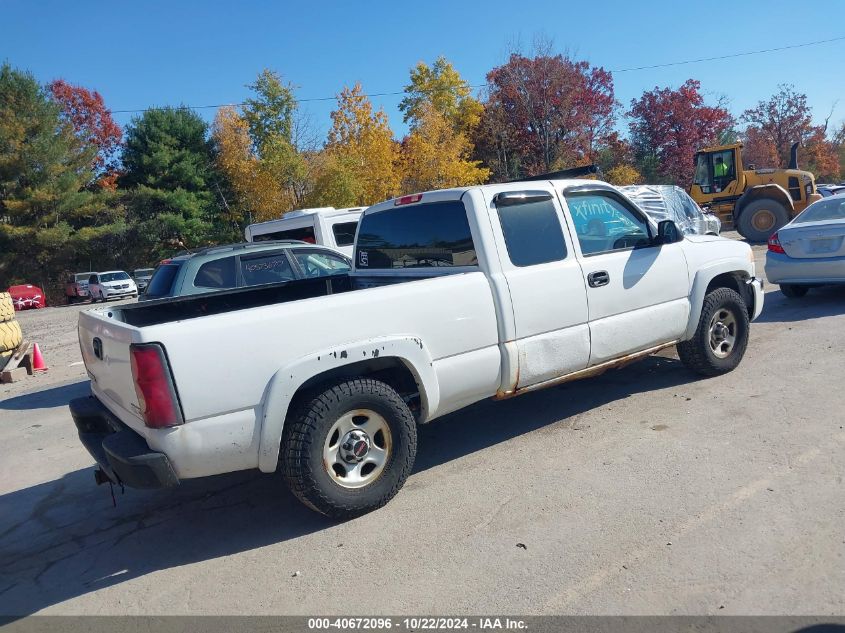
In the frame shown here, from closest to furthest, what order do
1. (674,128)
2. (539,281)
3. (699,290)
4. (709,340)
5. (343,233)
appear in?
(539,281), (699,290), (709,340), (343,233), (674,128)

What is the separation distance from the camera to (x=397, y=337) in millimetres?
3961

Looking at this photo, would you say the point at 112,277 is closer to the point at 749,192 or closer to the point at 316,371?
the point at 749,192

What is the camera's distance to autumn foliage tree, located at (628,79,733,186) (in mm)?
40906

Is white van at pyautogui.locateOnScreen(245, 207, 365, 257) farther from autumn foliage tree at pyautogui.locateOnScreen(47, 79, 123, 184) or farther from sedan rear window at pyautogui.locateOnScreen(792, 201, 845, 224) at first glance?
autumn foliage tree at pyautogui.locateOnScreen(47, 79, 123, 184)

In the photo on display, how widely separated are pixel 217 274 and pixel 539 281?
454 centimetres

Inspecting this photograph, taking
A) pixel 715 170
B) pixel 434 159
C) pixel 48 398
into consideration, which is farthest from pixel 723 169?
pixel 48 398

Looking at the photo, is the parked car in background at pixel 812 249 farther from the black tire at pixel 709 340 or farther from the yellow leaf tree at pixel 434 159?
the yellow leaf tree at pixel 434 159

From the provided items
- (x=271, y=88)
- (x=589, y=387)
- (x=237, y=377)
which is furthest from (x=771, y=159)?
(x=237, y=377)

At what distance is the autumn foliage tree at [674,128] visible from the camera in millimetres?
40906

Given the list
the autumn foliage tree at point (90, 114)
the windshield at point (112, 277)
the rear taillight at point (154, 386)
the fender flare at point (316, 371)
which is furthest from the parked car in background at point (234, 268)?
the autumn foliage tree at point (90, 114)

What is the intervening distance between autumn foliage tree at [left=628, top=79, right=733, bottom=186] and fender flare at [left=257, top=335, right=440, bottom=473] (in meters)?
41.4

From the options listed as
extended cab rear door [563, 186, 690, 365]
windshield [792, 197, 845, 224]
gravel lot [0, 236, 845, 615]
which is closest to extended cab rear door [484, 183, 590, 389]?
extended cab rear door [563, 186, 690, 365]

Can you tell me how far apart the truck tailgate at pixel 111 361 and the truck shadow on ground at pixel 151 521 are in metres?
0.81

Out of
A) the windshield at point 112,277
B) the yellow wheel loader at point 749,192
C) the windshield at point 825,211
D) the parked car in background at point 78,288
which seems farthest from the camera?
the parked car in background at point 78,288
